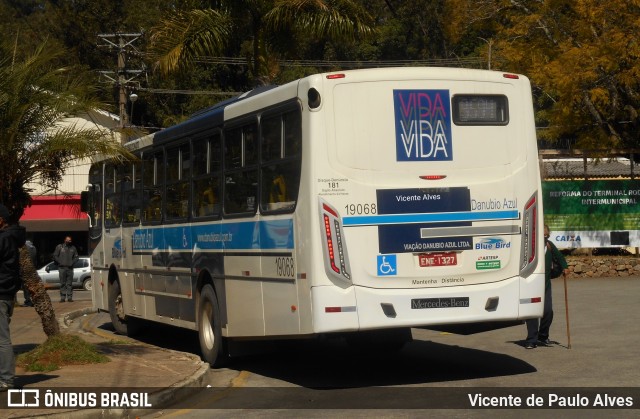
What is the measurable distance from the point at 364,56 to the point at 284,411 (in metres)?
56.6

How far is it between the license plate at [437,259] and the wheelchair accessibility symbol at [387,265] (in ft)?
0.98

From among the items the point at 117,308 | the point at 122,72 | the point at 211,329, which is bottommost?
the point at 211,329

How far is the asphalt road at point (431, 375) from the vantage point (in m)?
10.8

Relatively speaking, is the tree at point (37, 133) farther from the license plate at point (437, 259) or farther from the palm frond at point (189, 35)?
the palm frond at point (189, 35)

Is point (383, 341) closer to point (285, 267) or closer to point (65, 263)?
point (285, 267)

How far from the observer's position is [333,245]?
11570 mm

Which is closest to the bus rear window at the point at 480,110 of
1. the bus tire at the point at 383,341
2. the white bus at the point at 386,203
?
the white bus at the point at 386,203

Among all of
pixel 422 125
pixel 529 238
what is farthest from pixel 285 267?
pixel 529 238

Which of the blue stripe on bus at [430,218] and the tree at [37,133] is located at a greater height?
the tree at [37,133]

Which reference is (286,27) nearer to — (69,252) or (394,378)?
(69,252)

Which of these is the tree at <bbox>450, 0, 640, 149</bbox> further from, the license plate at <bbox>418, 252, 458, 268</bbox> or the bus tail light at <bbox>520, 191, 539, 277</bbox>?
the license plate at <bbox>418, 252, 458, 268</bbox>

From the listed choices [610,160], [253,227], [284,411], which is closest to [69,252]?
[610,160]

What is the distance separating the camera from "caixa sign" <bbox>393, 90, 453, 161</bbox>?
11906mm

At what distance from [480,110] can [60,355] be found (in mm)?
6162
